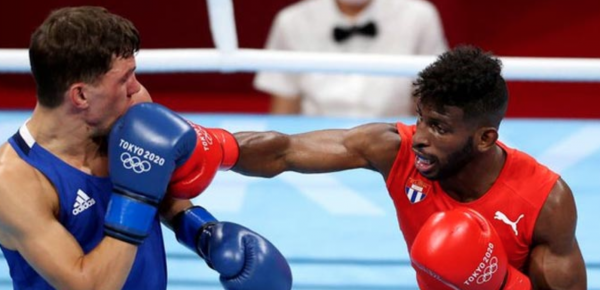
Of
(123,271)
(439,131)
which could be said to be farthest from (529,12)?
(123,271)

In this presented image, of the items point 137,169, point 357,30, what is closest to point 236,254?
point 137,169

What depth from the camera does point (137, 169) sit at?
184 cm

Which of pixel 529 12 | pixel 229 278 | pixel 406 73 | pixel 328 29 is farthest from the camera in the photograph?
pixel 529 12

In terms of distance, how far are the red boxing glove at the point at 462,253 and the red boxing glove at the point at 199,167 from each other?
1.44 feet

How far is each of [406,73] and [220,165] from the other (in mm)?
1012

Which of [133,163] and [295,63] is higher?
[133,163]

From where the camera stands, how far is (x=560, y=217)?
214 cm

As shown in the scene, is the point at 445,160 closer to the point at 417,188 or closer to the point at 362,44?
the point at 417,188

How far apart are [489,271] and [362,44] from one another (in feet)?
6.34

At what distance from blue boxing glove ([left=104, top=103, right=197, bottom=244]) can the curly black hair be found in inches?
20.3

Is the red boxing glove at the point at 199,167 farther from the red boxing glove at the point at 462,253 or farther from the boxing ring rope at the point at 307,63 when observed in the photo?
the boxing ring rope at the point at 307,63

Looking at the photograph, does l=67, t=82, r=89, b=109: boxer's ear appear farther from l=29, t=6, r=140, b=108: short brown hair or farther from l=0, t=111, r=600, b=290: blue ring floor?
A: l=0, t=111, r=600, b=290: blue ring floor

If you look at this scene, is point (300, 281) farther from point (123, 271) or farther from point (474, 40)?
point (474, 40)

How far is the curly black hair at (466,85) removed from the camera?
2.02 metres
